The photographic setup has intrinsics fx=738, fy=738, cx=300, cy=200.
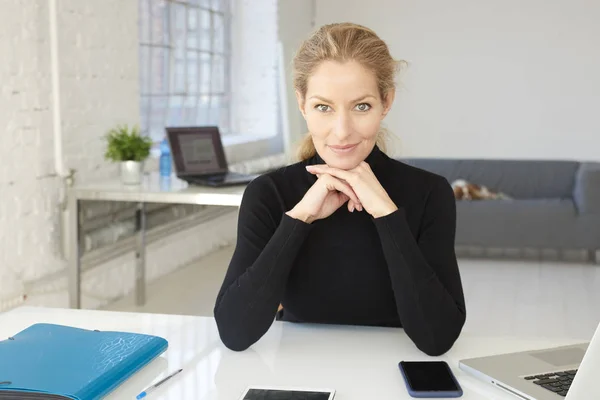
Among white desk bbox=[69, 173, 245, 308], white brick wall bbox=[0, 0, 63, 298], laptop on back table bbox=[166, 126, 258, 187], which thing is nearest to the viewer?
white brick wall bbox=[0, 0, 63, 298]

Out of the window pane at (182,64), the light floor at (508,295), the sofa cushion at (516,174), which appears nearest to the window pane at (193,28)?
the window pane at (182,64)

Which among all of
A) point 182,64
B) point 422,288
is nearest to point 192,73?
point 182,64

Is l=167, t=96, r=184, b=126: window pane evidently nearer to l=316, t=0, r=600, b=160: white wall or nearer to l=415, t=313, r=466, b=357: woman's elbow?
l=316, t=0, r=600, b=160: white wall

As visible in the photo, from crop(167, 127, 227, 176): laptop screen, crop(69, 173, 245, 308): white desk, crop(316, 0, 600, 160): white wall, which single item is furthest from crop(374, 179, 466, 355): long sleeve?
crop(316, 0, 600, 160): white wall

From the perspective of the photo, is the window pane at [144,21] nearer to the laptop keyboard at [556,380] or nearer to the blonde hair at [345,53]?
the blonde hair at [345,53]

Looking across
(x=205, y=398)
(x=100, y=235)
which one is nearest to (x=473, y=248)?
(x=100, y=235)

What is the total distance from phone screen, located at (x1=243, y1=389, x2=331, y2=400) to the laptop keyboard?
1.02ft

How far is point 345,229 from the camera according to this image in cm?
150

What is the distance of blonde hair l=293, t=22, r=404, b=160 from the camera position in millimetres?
1413

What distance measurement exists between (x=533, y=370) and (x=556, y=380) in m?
0.05

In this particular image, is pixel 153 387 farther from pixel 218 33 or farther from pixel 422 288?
pixel 218 33

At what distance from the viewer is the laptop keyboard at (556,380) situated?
1.04m

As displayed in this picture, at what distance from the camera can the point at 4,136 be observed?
2.85m

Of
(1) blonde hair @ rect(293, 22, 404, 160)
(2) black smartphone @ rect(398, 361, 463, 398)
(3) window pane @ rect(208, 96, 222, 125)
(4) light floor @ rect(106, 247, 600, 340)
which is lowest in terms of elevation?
(4) light floor @ rect(106, 247, 600, 340)
